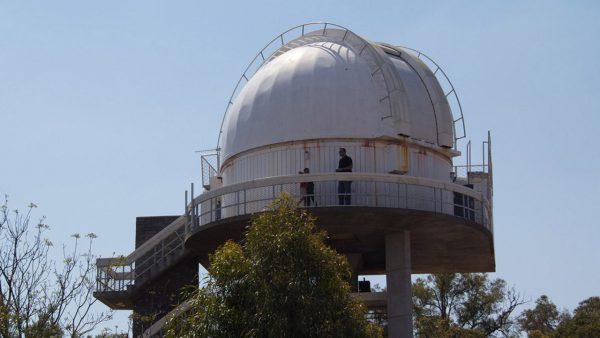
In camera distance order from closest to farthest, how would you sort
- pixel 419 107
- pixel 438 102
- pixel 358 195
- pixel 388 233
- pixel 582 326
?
pixel 358 195
pixel 388 233
pixel 419 107
pixel 438 102
pixel 582 326

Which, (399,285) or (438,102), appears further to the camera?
(438,102)

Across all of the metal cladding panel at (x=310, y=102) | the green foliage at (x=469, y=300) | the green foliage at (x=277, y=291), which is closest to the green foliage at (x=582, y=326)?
the green foliage at (x=469, y=300)

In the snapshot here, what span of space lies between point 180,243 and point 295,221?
21.9 meters

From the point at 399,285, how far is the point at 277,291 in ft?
57.4

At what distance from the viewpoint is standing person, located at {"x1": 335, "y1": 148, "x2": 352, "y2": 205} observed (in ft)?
141

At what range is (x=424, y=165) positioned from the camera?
45969 mm

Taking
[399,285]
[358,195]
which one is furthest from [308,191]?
→ [399,285]

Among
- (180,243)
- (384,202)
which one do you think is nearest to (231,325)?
(384,202)

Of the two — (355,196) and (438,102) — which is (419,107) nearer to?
(438,102)

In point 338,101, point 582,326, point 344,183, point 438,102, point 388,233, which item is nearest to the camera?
point 344,183

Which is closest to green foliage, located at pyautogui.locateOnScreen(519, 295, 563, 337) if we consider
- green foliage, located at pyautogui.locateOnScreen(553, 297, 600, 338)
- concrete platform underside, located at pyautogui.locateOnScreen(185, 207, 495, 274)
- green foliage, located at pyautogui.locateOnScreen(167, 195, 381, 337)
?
green foliage, located at pyautogui.locateOnScreen(553, 297, 600, 338)

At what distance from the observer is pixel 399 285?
46.0 meters

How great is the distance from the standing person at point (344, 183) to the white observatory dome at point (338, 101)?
3.62 feet

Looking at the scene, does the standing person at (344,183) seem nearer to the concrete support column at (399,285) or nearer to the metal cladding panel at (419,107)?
the metal cladding panel at (419,107)
